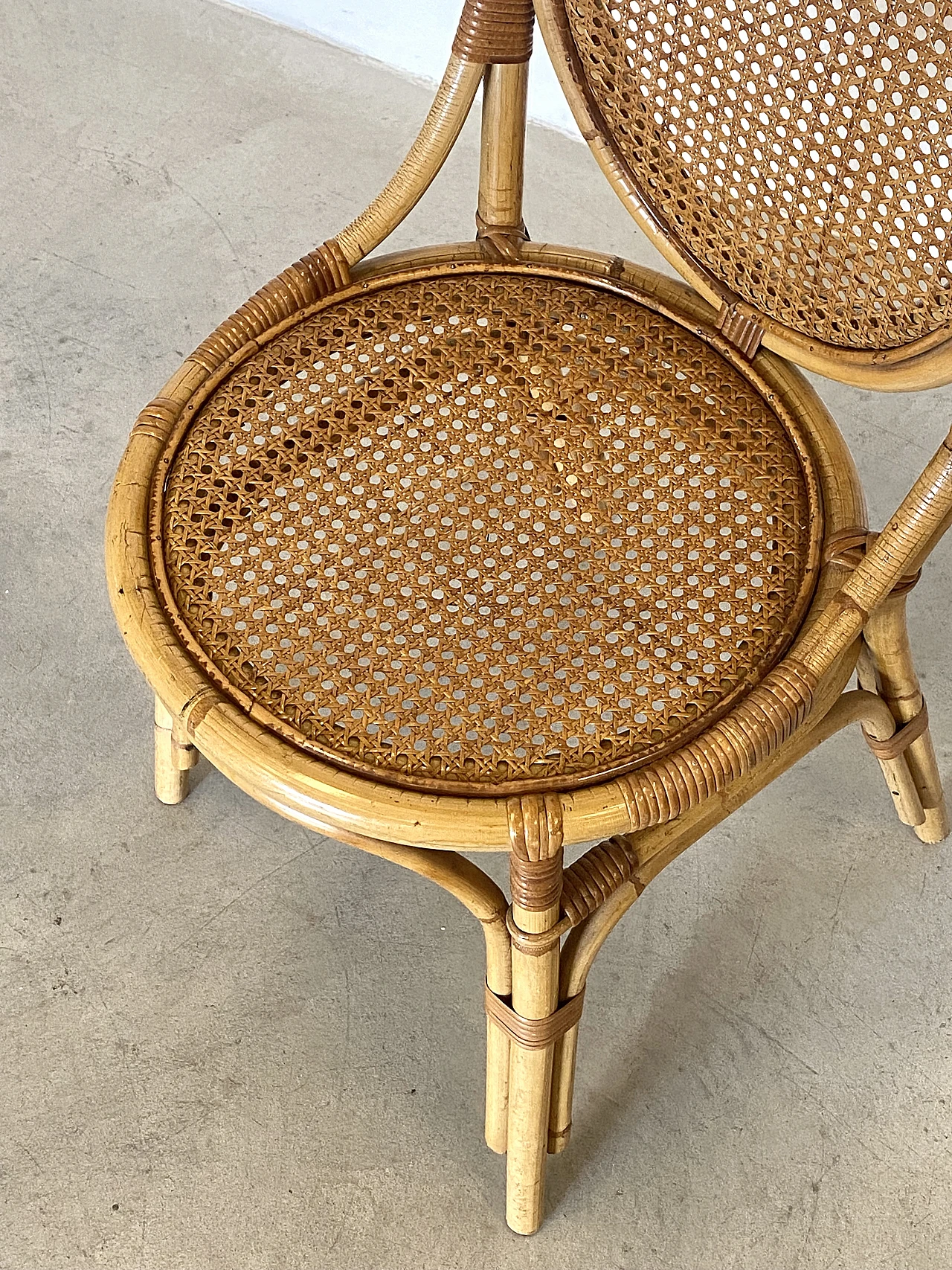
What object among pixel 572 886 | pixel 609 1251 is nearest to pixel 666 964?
pixel 609 1251

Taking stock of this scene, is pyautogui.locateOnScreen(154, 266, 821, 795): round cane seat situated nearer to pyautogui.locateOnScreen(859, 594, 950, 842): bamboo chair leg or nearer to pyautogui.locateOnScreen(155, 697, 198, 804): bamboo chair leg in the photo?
pyautogui.locateOnScreen(859, 594, 950, 842): bamboo chair leg

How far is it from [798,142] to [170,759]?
69 cm

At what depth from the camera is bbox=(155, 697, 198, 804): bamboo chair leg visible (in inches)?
43.0

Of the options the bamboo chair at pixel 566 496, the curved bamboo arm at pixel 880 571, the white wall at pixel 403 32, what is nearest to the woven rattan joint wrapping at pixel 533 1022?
the bamboo chair at pixel 566 496

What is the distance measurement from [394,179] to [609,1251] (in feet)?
2.59

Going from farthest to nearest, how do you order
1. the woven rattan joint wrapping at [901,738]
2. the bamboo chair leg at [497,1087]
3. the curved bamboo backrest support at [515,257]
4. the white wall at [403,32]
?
the white wall at [403,32], the woven rattan joint wrapping at [901,738], the bamboo chair leg at [497,1087], the curved bamboo backrest support at [515,257]

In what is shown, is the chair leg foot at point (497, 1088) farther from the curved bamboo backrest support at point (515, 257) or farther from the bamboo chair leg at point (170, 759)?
the bamboo chair leg at point (170, 759)

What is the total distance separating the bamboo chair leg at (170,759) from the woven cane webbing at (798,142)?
0.54 metres

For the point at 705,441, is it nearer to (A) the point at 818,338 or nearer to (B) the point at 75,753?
(A) the point at 818,338

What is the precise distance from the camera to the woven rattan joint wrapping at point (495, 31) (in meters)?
0.92

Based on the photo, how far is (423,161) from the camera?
96 centimetres

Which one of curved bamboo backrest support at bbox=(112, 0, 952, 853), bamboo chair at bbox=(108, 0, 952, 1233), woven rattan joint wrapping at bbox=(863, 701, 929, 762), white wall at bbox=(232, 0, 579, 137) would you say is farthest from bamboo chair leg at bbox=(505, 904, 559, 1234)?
white wall at bbox=(232, 0, 579, 137)

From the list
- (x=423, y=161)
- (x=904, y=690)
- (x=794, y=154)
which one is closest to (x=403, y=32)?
(x=423, y=161)

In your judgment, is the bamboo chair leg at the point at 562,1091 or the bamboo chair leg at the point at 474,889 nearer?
the bamboo chair leg at the point at 474,889
